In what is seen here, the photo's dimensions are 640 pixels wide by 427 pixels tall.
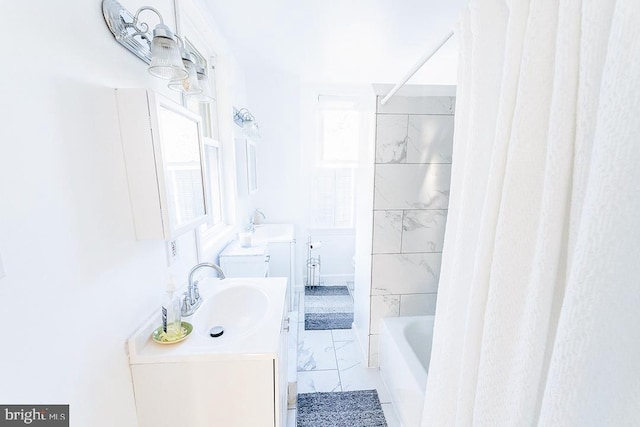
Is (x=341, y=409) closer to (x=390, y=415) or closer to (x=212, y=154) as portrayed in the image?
(x=390, y=415)

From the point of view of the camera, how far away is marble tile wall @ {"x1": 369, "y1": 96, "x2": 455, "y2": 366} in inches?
63.7

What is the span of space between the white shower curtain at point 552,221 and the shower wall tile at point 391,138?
1046mm

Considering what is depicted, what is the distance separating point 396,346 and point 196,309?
1193mm

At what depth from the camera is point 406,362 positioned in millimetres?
1401

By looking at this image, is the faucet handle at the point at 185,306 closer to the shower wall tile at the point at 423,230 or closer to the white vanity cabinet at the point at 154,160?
the white vanity cabinet at the point at 154,160

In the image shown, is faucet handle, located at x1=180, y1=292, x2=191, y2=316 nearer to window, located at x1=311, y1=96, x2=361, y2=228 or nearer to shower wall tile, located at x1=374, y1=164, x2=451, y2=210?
shower wall tile, located at x1=374, y1=164, x2=451, y2=210

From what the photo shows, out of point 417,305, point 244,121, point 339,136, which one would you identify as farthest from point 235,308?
point 339,136

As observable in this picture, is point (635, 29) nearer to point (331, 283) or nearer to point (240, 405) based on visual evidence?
point (240, 405)

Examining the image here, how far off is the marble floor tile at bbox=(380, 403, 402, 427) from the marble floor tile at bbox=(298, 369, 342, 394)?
0.32 metres

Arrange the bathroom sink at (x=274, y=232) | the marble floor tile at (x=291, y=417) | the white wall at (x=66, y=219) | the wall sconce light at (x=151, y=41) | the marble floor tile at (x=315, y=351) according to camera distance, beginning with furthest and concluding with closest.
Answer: the bathroom sink at (x=274, y=232) < the marble floor tile at (x=315, y=351) < the marble floor tile at (x=291, y=417) < the wall sconce light at (x=151, y=41) < the white wall at (x=66, y=219)

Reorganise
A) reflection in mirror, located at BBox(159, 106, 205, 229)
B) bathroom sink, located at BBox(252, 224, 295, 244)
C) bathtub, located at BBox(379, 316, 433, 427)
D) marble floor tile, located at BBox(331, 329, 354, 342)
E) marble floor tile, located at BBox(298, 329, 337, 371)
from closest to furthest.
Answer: reflection in mirror, located at BBox(159, 106, 205, 229) < bathtub, located at BBox(379, 316, 433, 427) < marble floor tile, located at BBox(298, 329, 337, 371) < marble floor tile, located at BBox(331, 329, 354, 342) < bathroom sink, located at BBox(252, 224, 295, 244)

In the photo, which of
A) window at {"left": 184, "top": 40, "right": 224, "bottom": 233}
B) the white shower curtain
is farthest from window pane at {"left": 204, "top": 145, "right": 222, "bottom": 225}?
the white shower curtain

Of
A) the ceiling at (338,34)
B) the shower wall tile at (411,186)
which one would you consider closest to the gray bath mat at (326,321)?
the shower wall tile at (411,186)

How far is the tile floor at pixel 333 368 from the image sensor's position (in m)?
1.72
